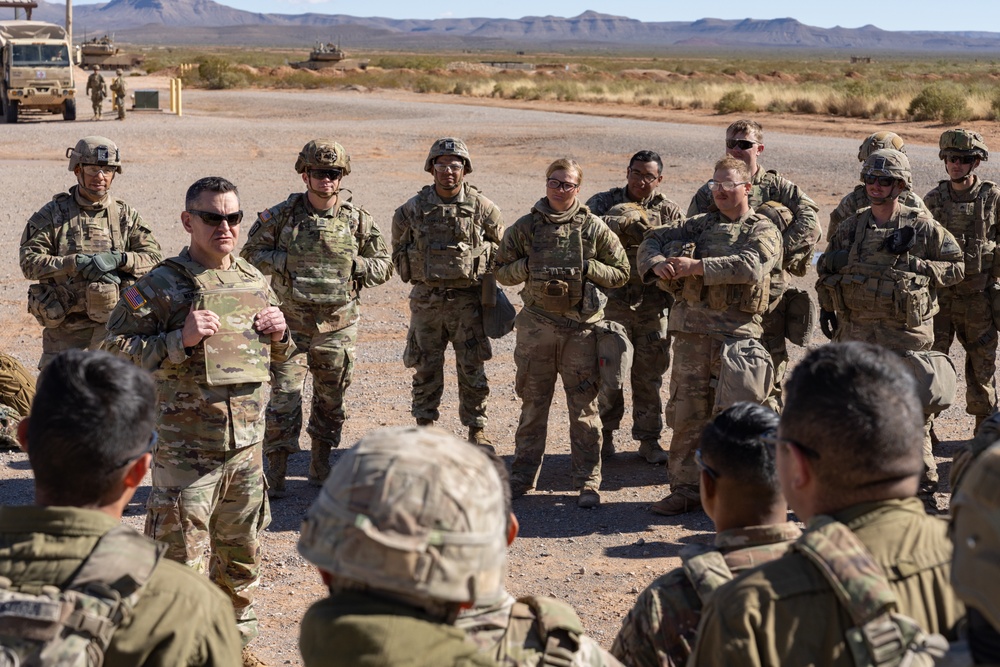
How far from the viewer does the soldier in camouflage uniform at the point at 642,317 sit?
8031mm

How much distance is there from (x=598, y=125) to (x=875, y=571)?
29.4 metres

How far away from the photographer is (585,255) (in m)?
7.10

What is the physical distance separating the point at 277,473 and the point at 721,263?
315 cm

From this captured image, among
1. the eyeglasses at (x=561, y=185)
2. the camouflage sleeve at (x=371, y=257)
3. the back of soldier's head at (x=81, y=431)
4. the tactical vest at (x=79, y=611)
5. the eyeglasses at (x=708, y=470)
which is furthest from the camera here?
the camouflage sleeve at (x=371, y=257)

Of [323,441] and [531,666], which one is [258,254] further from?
[531,666]

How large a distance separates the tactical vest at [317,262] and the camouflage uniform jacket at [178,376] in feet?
7.33

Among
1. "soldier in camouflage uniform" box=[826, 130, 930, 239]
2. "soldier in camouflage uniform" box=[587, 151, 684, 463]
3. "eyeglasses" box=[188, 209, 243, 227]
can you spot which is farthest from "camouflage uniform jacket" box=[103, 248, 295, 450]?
"soldier in camouflage uniform" box=[826, 130, 930, 239]

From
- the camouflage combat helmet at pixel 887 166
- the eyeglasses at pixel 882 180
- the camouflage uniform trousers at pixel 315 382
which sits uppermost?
the camouflage combat helmet at pixel 887 166

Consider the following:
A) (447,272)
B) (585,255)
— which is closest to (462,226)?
(447,272)

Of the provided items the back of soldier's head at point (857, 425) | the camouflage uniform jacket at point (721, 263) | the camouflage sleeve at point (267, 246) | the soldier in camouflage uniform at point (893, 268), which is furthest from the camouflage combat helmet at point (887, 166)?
the back of soldier's head at point (857, 425)

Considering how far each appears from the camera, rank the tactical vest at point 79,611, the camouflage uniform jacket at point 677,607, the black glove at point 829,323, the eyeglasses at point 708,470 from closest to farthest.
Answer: the tactical vest at point 79,611
the camouflage uniform jacket at point 677,607
the eyeglasses at point 708,470
the black glove at point 829,323

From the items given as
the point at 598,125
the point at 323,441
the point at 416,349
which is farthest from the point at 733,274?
the point at 598,125

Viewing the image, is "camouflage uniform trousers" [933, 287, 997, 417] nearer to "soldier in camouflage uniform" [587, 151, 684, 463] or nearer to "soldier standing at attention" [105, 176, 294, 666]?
"soldier in camouflage uniform" [587, 151, 684, 463]

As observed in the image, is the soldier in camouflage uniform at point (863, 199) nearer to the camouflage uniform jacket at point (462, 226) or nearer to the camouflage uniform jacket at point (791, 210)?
the camouflage uniform jacket at point (791, 210)
